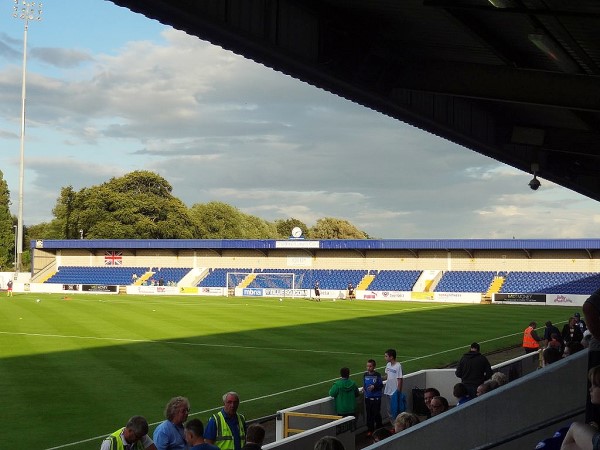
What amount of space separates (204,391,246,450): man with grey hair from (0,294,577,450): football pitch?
6.66 m

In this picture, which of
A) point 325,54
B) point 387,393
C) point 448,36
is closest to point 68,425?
point 387,393

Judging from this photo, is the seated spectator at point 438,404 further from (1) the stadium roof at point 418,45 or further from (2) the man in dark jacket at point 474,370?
(2) the man in dark jacket at point 474,370

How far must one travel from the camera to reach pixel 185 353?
2791cm

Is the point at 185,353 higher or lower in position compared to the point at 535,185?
lower

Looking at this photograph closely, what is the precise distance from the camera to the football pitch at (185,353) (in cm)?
1792

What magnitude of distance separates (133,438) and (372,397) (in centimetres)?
858

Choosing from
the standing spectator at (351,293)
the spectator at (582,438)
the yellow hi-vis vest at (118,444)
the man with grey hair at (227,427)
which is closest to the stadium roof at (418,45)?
the spectator at (582,438)

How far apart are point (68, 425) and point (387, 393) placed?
683cm

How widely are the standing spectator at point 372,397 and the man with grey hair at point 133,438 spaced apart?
7.99m

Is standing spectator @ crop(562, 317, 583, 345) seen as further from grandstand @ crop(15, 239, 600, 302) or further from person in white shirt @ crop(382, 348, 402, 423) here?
grandstand @ crop(15, 239, 600, 302)

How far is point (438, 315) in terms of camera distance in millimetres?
49031

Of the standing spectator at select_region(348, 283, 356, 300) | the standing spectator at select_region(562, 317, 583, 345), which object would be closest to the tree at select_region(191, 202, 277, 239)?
the standing spectator at select_region(348, 283, 356, 300)

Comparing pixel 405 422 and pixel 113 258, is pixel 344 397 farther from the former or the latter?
pixel 113 258

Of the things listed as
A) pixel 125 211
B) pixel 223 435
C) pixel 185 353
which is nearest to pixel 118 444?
pixel 223 435
